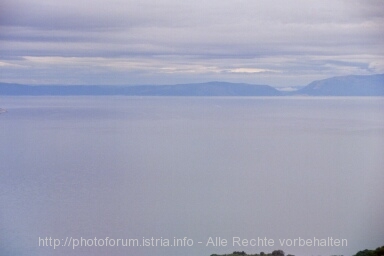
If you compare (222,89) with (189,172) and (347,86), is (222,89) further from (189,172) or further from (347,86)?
(347,86)

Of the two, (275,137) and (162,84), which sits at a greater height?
(162,84)

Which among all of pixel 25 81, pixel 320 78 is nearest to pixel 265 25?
pixel 320 78

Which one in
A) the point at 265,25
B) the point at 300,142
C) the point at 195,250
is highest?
the point at 265,25

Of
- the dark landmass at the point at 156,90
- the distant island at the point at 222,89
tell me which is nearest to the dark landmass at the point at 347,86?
the distant island at the point at 222,89

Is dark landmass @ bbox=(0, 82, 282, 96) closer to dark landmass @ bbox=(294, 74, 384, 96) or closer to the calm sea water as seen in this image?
the calm sea water

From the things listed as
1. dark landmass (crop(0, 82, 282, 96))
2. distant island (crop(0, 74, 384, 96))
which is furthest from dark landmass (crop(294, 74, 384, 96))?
dark landmass (crop(0, 82, 282, 96))

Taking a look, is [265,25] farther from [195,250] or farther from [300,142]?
[195,250]

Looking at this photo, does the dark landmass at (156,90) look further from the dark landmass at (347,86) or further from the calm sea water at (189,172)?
the dark landmass at (347,86)

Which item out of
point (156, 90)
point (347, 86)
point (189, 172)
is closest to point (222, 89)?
point (156, 90)
